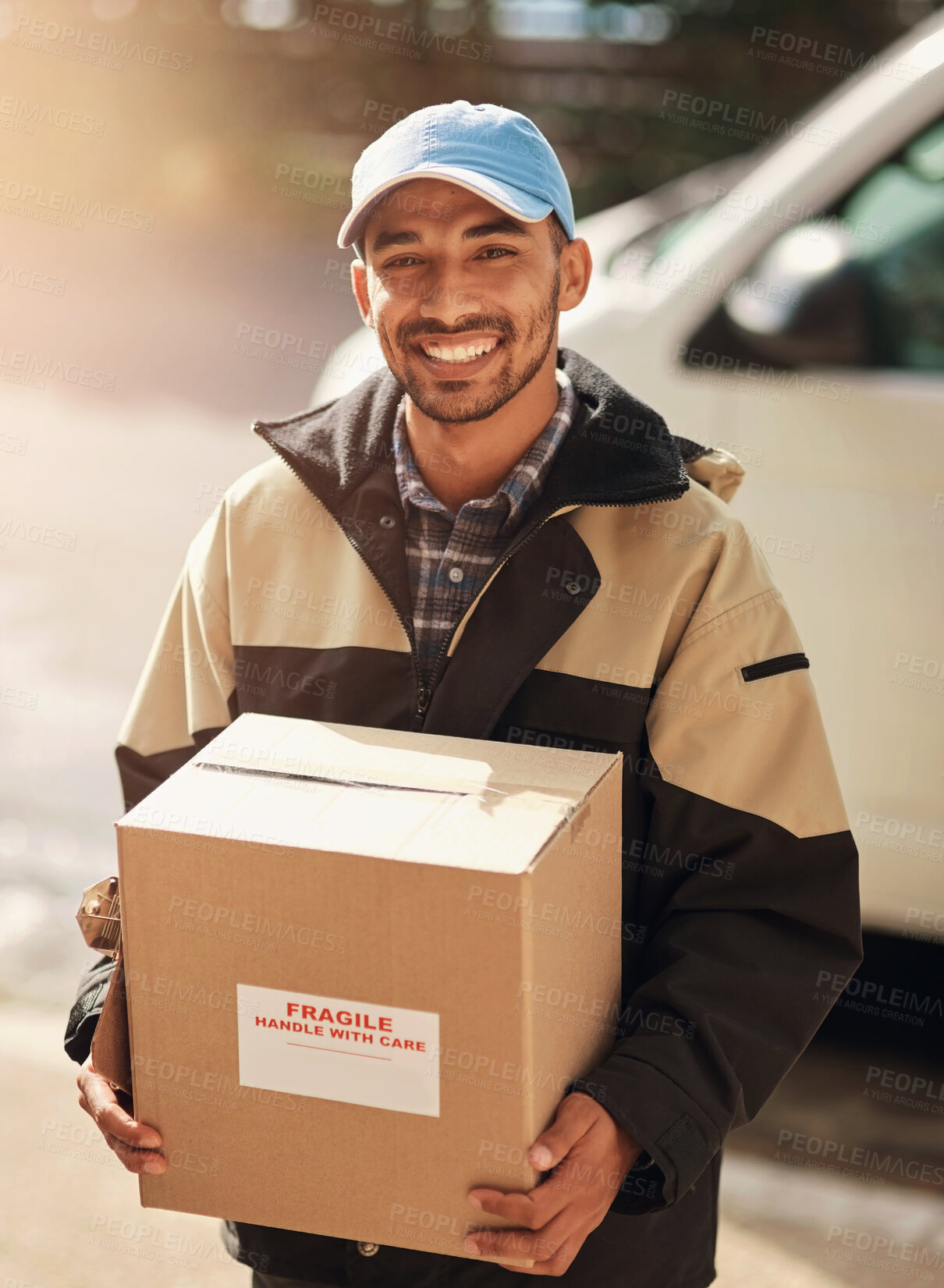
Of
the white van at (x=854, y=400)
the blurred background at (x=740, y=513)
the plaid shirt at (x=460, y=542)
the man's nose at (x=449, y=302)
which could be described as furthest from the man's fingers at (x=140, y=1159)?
the white van at (x=854, y=400)

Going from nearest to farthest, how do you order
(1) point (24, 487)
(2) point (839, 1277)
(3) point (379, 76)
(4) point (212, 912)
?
(4) point (212, 912)
(2) point (839, 1277)
(1) point (24, 487)
(3) point (379, 76)

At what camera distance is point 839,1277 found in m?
2.55

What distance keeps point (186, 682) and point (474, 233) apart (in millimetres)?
774

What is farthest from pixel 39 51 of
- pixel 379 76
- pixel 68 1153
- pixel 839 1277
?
pixel 839 1277

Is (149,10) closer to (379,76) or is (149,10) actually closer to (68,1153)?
(379,76)

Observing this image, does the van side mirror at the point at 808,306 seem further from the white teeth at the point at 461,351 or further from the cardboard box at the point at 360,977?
the cardboard box at the point at 360,977

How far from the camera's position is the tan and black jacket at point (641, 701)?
1.66m

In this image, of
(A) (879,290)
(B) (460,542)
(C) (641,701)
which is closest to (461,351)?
(B) (460,542)

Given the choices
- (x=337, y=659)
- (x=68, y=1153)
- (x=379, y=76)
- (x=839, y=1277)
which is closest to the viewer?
(x=337, y=659)

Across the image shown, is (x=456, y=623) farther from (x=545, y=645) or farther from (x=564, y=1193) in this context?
(x=564, y=1193)

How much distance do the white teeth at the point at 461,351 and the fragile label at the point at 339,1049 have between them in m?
0.89

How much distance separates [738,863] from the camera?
1.71 m

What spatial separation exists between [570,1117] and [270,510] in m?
0.96

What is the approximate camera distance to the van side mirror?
2721 mm
